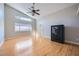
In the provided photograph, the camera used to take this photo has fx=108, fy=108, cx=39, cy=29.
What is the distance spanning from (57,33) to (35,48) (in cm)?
64

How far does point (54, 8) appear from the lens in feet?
8.35

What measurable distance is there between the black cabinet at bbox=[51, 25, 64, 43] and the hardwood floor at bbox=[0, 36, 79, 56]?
0.10 m

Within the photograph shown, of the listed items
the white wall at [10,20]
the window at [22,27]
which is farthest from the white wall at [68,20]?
the white wall at [10,20]

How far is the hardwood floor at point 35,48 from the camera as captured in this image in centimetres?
248

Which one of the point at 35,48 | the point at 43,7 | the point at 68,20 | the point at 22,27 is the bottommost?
the point at 35,48

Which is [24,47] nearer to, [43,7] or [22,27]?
[22,27]

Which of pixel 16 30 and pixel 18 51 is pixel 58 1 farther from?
pixel 18 51

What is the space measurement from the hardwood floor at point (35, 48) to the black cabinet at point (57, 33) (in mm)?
105

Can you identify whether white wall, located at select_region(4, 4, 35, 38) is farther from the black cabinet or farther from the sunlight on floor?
the black cabinet

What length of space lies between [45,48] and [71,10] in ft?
3.51

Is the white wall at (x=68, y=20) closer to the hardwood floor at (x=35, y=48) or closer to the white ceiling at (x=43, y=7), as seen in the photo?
the white ceiling at (x=43, y=7)

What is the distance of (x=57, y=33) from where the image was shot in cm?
263

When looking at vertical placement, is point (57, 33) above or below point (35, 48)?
above

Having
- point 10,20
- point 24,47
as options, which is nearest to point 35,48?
point 24,47
